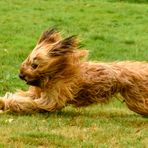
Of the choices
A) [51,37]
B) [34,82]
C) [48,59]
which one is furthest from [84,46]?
[34,82]

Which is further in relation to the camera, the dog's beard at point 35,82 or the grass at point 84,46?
the dog's beard at point 35,82

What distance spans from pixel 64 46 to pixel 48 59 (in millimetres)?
338

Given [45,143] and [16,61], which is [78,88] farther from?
[16,61]

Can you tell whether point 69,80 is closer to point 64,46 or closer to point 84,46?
point 64,46

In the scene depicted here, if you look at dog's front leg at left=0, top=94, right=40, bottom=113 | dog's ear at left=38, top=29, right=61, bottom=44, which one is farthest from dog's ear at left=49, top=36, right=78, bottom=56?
dog's front leg at left=0, top=94, right=40, bottom=113

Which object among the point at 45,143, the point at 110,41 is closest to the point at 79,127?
the point at 45,143

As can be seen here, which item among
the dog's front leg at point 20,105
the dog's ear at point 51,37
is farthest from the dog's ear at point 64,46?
the dog's front leg at point 20,105

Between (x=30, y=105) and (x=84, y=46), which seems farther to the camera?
(x=84, y=46)

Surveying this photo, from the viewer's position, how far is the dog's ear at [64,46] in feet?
31.4

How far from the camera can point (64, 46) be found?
9.62 metres

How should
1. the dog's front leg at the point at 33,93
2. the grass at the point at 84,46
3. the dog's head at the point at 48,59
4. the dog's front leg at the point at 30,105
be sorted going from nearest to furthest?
the grass at the point at 84,46
the dog's head at the point at 48,59
the dog's front leg at the point at 30,105
the dog's front leg at the point at 33,93

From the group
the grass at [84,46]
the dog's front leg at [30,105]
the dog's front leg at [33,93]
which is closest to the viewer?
the grass at [84,46]

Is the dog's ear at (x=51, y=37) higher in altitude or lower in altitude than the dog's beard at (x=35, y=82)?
higher

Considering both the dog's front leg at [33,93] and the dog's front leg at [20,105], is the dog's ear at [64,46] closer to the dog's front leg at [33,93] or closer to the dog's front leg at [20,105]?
the dog's front leg at [33,93]
